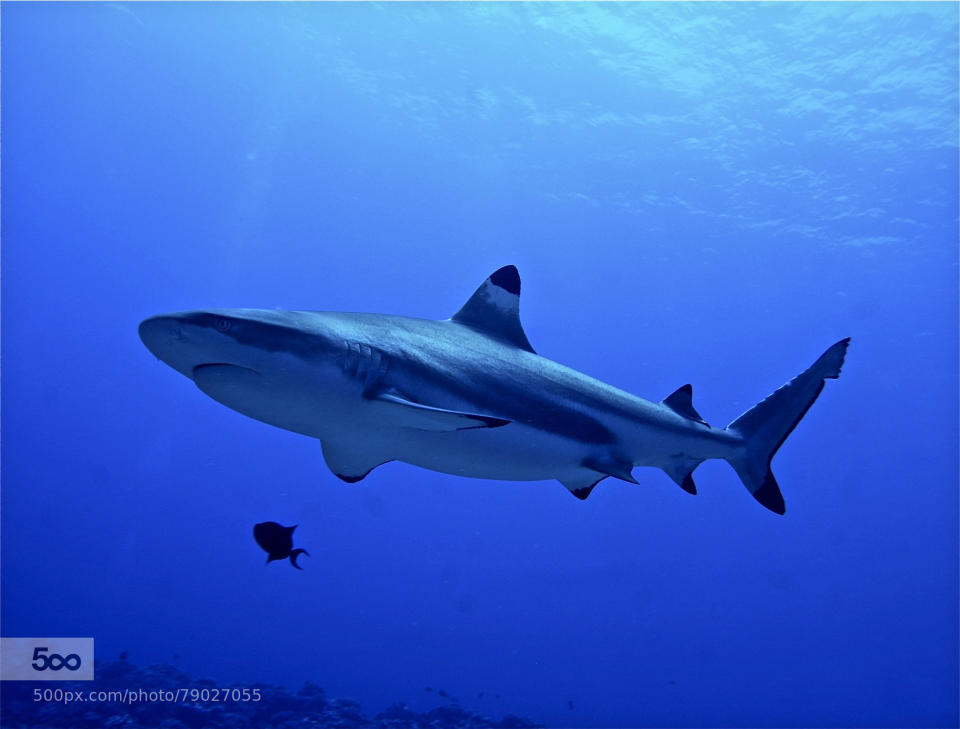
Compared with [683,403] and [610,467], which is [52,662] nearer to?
[610,467]

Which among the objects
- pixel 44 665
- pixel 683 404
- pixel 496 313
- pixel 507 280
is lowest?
pixel 683 404

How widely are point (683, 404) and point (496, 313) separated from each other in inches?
80.7

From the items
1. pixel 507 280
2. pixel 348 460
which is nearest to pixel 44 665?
pixel 348 460

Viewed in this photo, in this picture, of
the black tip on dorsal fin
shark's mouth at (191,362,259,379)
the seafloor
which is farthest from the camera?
the seafloor

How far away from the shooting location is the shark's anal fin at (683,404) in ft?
20.0

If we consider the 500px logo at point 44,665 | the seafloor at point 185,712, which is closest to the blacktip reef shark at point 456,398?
the seafloor at point 185,712

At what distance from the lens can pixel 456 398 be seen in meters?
4.61

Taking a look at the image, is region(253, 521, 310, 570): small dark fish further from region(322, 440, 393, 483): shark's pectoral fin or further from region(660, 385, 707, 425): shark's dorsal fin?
region(660, 385, 707, 425): shark's dorsal fin

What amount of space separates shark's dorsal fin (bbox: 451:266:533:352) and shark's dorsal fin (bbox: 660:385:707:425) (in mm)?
1519

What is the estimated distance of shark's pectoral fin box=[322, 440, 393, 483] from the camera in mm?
4953

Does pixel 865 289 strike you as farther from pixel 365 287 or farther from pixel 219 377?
pixel 219 377

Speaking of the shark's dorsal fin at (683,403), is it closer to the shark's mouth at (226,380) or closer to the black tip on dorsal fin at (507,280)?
the black tip on dorsal fin at (507,280)

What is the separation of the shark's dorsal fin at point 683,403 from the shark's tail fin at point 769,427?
0.44 meters

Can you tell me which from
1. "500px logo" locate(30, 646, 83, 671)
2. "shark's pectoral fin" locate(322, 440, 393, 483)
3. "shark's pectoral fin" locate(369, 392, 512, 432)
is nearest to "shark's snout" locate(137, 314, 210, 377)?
"shark's pectoral fin" locate(369, 392, 512, 432)
